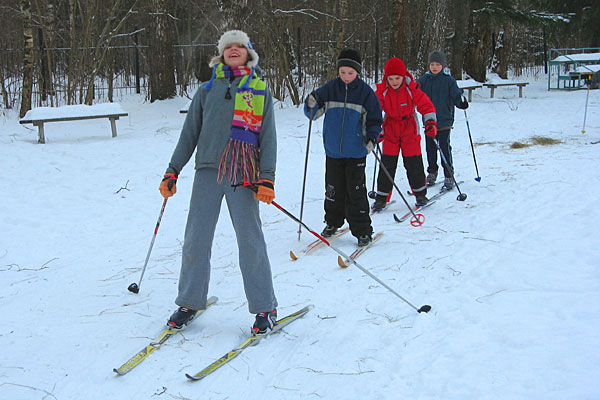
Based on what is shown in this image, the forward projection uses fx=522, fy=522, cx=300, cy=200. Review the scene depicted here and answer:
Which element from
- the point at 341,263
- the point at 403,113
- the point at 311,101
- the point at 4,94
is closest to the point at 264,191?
the point at 341,263

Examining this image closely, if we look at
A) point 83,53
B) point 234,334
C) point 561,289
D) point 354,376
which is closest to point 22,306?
point 234,334

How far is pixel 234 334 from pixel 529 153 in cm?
749

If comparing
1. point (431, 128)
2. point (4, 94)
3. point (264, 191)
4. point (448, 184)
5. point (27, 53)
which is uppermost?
point (27, 53)

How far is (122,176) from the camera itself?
8.04 metres

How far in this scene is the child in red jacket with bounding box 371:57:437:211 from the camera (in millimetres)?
6172

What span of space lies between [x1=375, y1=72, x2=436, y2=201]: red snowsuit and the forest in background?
588 cm

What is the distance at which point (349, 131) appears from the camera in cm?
508

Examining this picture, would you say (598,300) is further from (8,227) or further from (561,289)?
(8,227)

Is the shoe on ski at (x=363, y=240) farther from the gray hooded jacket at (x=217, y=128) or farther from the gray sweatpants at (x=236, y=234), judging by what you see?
the gray hooded jacket at (x=217, y=128)

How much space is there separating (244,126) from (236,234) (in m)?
0.71

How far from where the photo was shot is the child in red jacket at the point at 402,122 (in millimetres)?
6172

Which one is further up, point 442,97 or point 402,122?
point 442,97

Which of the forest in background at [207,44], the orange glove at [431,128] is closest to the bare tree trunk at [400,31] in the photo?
the forest in background at [207,44]

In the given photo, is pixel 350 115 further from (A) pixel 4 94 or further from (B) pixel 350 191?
(A) pixel 4 94
